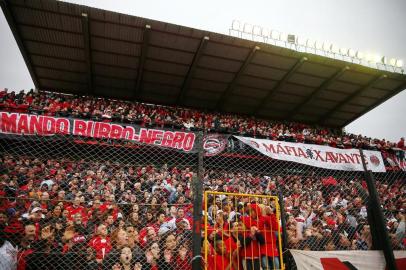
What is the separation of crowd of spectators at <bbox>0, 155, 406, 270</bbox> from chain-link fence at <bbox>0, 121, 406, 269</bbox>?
0.8 inches

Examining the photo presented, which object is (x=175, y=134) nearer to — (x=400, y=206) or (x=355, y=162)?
(x=355, y=162)

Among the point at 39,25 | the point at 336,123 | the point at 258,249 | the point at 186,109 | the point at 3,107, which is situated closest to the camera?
the point at 258,249

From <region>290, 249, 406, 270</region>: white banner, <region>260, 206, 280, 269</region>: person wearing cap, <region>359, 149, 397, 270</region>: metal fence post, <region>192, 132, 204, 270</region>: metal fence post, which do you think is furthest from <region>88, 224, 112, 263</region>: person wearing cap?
<region>359, 149, 397, 270</region>: metal fence post

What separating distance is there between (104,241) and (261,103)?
15.9m

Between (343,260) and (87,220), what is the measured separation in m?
4.19

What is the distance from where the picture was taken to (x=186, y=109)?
19078 mm

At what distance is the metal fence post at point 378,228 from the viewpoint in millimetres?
3789

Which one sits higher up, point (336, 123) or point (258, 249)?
point (336, 123)

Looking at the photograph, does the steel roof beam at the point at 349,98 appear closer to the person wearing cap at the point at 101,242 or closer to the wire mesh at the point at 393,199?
the wire mesh at the point at 393,199

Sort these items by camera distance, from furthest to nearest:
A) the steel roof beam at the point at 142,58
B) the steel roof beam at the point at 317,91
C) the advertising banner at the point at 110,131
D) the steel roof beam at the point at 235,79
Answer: the steel roof beam at the point at 317,91
the steel roof beam at the point at 235,79
the steel roof beam at the point at 142,58
the advertising banner at the point at 110,131

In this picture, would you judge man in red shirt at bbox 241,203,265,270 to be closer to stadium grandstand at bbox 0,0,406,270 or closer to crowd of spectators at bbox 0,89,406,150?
stadium grandstand at bbox 0,0,406,270

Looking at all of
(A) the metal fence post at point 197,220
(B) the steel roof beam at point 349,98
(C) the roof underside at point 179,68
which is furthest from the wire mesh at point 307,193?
(B) the steel roof beam at point 349,98

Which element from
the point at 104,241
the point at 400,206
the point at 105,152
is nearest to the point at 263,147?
the point at 400,206

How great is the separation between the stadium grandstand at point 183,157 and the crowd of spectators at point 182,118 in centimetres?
15
